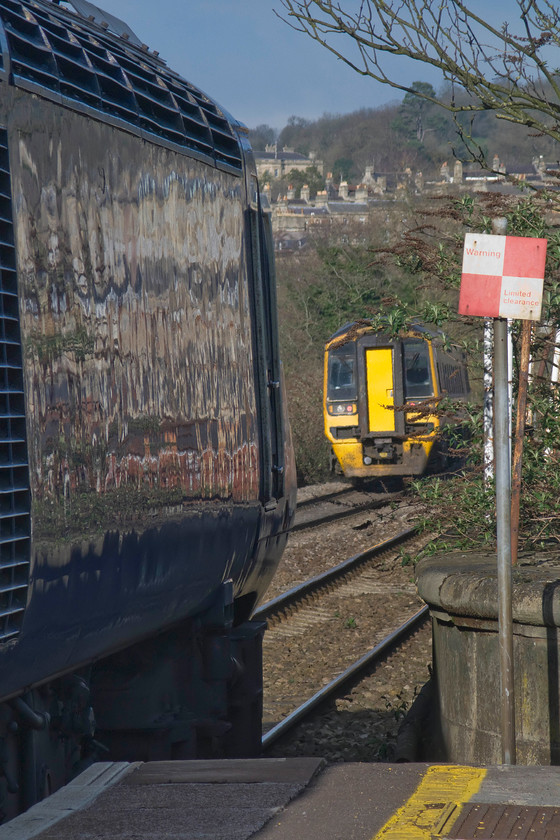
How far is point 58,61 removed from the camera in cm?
368

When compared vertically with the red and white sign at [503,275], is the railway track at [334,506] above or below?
below

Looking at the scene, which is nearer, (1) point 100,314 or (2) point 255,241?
(1) point 100,314

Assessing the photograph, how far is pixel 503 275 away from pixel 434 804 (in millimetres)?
2460

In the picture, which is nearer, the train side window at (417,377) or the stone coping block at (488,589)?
the stone coping block at (488,589)

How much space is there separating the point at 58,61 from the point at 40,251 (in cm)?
77

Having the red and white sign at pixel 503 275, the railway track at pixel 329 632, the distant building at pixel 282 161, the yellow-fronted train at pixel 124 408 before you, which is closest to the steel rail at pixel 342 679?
the railway track at pixel 329 632

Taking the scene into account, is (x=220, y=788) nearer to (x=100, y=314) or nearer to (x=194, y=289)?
(x=100, y=314)

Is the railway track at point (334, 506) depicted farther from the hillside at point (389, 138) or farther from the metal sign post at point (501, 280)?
the hillside at point (389, 138)

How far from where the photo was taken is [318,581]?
11.6 meters

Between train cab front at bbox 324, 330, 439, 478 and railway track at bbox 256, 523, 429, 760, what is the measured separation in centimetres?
776

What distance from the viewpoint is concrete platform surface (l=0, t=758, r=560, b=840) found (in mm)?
3082

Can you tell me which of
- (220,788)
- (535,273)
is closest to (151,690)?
(220,788)

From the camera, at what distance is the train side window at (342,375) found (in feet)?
70.8

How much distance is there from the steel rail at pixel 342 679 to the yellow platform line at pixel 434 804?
300 centimetres
